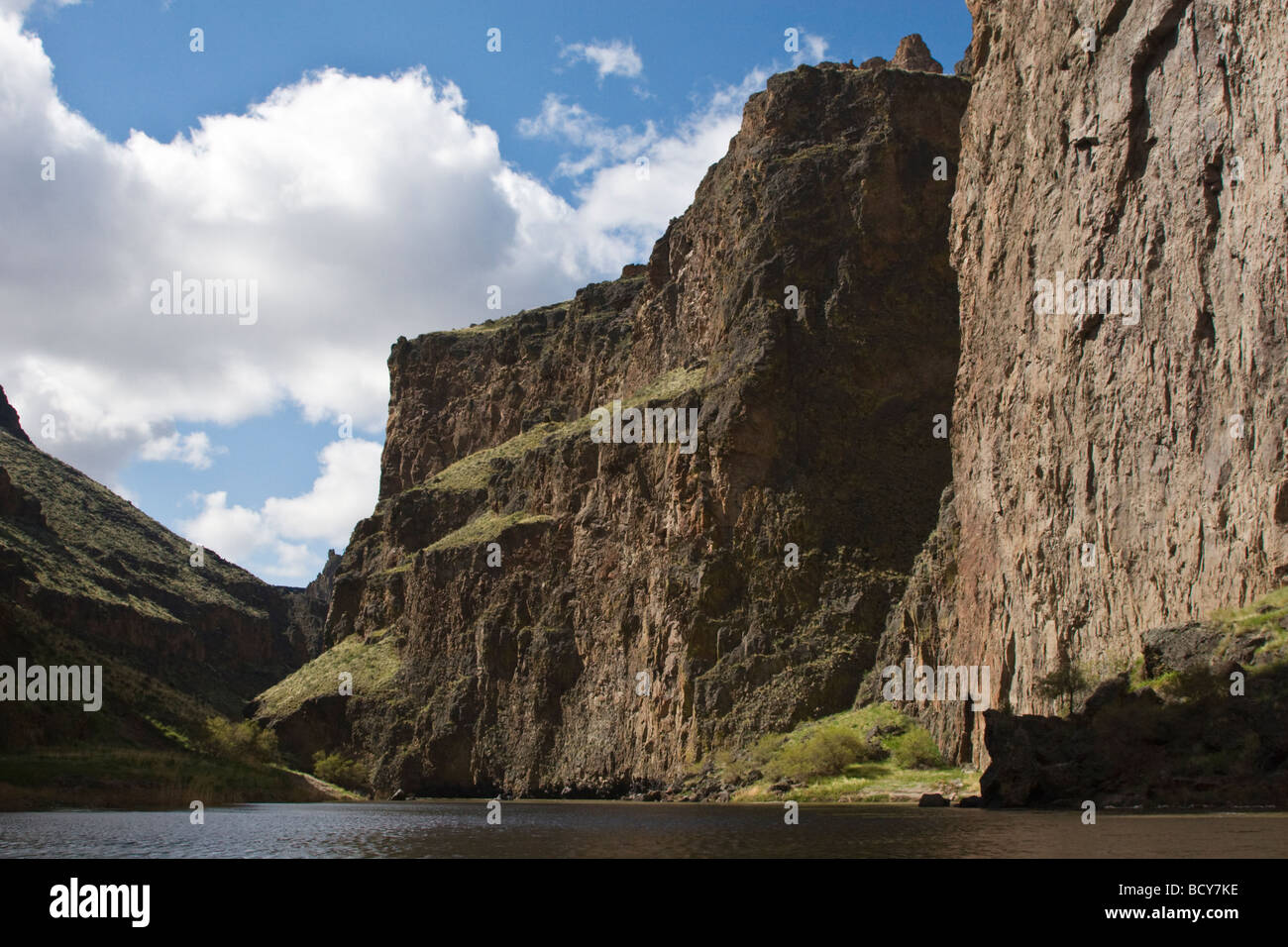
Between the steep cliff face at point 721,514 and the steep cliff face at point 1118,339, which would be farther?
the steep cliff face at point 721,514

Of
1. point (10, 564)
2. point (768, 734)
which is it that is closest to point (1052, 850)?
point (768, 734)

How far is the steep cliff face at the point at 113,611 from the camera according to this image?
71.9 meters

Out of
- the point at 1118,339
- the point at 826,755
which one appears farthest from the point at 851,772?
the point at 1118,339

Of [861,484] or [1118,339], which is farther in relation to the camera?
[861,484]

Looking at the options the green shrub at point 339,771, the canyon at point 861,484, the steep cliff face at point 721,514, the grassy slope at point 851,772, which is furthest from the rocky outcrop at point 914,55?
the green shrub at point 339,771

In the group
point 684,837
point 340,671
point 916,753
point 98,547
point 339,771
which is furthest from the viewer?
point 98,547

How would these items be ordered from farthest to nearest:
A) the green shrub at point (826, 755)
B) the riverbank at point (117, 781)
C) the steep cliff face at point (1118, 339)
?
1. the green shrub at point (826, 755)
2. the riverbank at point (117, 781)
3. the steep cliff face at point (1118, 339)

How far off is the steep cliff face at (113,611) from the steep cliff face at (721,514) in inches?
674

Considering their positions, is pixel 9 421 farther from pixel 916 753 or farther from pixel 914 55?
pixel 916 753

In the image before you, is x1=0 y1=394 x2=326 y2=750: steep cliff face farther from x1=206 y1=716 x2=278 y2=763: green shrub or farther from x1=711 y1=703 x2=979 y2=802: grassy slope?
x1=711 y1=703 x2=979 y2=802: grassy slope

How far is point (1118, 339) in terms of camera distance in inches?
2239

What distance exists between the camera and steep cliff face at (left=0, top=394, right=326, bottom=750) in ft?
236

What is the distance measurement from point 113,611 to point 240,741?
3688 centimetres

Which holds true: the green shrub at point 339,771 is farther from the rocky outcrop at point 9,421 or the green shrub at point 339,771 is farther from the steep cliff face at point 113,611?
the rocky outcrop at point 9,421
